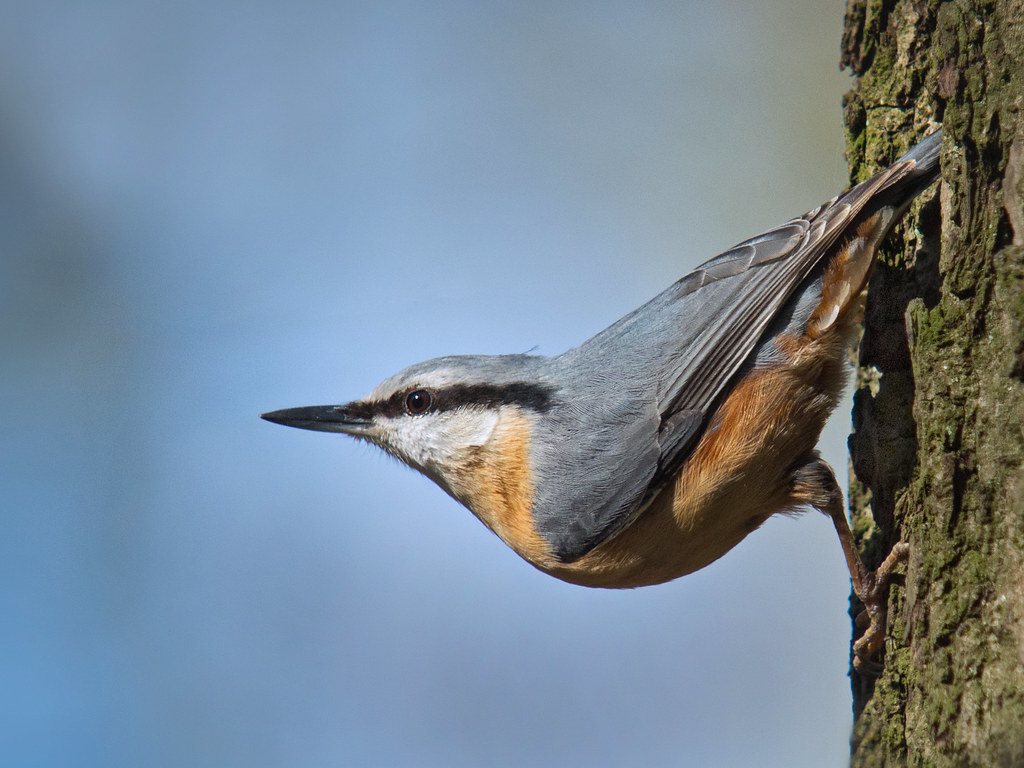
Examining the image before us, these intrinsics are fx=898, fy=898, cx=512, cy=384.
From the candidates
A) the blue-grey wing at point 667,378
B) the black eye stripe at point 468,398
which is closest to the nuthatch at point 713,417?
the blue-grey wing at point 667,378

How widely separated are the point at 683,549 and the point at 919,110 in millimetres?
1487

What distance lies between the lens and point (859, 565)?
2.50m

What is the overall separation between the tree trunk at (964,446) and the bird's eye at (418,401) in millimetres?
1424

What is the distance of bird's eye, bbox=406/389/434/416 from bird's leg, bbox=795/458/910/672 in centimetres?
121

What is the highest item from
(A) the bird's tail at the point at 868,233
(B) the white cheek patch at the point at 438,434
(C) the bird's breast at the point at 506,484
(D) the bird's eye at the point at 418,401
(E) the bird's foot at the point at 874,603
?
(A) the bird's tail at the point at 868,233

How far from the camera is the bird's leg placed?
2.40 metres

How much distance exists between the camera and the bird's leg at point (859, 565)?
2.40 metres

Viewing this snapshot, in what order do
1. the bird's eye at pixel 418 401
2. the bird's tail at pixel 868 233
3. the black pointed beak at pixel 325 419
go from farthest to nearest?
the black pointed beak at pixel 325 419 → the bird's eye at pixel 418 401 → the bird's tail at pixel 868 233

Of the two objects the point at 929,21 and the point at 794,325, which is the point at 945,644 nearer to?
the point at 794,325

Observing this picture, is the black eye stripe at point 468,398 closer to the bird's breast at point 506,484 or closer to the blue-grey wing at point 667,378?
the bird's breast at point 506,484

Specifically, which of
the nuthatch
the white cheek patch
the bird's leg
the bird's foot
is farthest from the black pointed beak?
the bird's foot

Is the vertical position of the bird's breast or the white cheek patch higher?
the white cheek patch

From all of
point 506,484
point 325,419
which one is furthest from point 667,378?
point 325,419

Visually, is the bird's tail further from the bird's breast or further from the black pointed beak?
the black pointed beak
